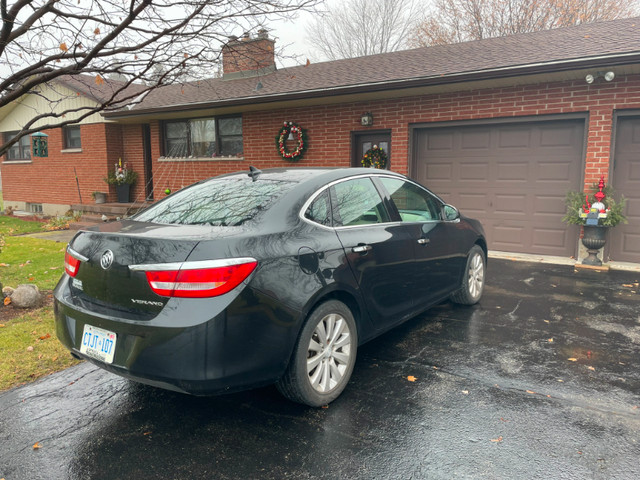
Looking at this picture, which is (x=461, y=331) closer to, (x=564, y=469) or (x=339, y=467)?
(x=564, y=469)

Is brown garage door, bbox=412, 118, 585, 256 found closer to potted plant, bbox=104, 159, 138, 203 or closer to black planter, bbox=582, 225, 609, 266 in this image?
black planter, bbox=582, 225, 609, 266

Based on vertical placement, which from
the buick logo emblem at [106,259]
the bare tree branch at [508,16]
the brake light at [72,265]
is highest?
the bare tree branch at [508,16]

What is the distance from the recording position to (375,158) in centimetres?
991

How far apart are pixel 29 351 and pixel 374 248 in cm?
311

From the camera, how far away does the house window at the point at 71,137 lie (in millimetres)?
15930

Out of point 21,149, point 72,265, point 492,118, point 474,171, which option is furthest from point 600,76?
point 21,149

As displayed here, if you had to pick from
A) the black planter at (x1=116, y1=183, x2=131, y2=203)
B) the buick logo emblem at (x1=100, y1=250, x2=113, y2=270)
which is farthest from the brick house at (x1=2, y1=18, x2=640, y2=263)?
the buick logo emblem at (x1=100, y1=250, x2=113, y2=270)

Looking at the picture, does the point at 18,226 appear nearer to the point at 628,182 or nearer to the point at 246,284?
the point at 246,284

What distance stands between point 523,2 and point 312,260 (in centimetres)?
2620

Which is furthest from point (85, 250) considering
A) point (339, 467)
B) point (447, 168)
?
point (447, 168)

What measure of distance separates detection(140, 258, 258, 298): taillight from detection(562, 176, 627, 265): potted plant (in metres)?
6.78

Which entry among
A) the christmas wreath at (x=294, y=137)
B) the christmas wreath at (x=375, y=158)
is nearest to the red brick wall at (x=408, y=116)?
the christmas wreath at (x=294, y=137)

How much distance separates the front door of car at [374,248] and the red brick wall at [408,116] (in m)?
5.55

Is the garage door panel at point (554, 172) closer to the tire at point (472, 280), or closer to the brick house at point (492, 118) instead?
the brick house at point (492, 118)
